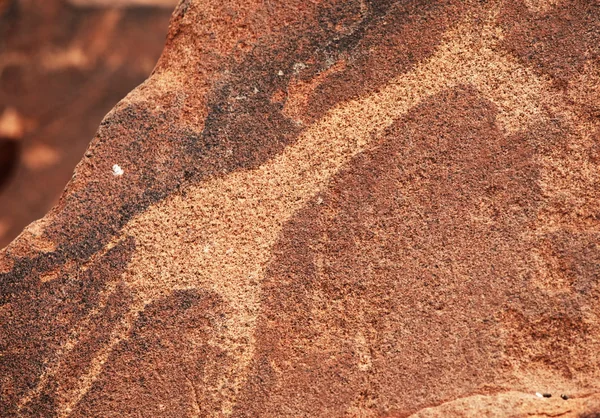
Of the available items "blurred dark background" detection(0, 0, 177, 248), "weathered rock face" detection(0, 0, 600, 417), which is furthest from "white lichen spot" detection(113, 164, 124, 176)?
"blurred dark background" detection(0, 0, 177, 248)

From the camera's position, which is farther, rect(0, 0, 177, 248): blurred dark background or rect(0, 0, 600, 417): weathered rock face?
rect(0, 0, 177, 248): blurred dark background

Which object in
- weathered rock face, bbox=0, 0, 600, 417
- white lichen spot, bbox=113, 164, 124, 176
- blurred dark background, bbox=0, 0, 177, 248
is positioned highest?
blurred dark background, bbox=0, 0, 177, 248

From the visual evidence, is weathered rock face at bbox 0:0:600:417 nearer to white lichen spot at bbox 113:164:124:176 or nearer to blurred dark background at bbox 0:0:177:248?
white lichen spot at bbox 113:164:124:176

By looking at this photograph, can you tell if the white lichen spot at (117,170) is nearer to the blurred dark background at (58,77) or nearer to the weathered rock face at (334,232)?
the weathered rock face at (334,232)

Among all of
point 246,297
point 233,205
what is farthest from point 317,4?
point 246,297

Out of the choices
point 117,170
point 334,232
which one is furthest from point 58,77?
point 334,232

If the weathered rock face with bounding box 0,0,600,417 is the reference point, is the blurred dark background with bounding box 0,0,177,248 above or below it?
above
